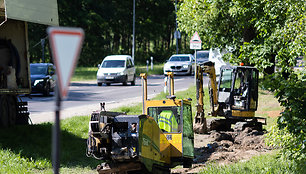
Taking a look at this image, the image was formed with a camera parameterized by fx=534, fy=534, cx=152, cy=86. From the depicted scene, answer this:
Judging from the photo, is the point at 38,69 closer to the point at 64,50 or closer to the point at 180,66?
the point at 180,66

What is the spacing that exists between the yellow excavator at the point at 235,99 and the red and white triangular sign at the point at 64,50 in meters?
15.5

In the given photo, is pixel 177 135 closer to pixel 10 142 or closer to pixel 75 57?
pixel 10 142

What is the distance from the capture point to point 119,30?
236 feet

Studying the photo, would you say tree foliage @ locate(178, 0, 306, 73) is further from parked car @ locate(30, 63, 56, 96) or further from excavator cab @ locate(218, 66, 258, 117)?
parked car @ locate(30, 63, 56, 96)

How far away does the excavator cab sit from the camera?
19359 mm

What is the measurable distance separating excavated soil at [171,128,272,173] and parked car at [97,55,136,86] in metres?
14.6

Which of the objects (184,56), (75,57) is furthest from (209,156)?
(184,56)

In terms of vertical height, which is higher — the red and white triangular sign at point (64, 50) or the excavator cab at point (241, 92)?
the red and white triangular sign at point (64, 50)

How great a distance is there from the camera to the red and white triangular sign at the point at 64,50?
3559mm

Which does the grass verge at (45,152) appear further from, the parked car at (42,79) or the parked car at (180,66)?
the parked car at (180,66)

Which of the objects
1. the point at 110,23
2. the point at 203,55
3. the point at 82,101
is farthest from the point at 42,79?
the point at 110,23

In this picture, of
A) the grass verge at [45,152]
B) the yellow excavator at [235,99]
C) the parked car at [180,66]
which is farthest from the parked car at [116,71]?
the grass verge at [45,152]

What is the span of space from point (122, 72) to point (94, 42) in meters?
30.3

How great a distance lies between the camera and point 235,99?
19.6m
